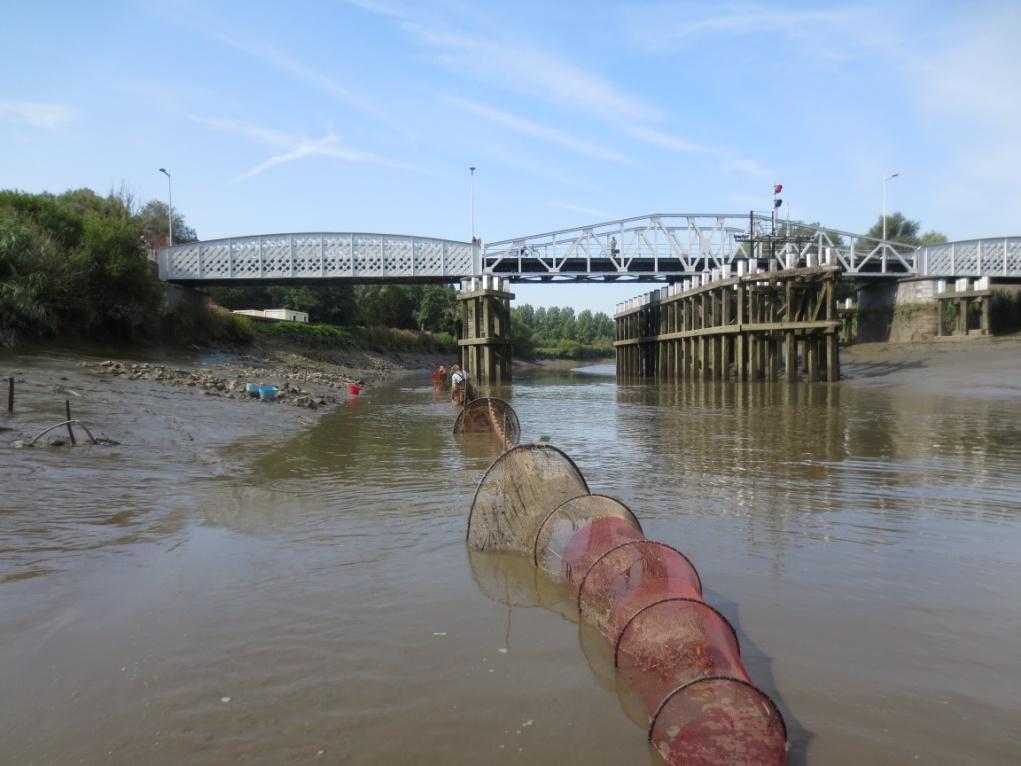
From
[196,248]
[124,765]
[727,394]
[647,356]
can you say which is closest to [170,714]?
[124,765]

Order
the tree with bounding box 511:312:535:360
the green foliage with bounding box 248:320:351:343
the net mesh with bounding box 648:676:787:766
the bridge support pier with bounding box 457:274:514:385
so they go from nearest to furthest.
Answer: the net mesh with bounding box 648:676:787:766
the bridge support pier with bounding box 457:274:514:385
the green foliage with bounding box 248:320:351:343
the tree with bounding box 511:312:535:360

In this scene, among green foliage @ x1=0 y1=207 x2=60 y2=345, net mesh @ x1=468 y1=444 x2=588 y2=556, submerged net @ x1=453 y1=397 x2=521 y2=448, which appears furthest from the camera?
green foliage @ x1=0 y1=207 x2=60 y2=345

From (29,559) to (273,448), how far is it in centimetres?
733

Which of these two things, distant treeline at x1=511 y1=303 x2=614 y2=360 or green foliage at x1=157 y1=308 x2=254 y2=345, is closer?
green foliage at x1=157 y1=308 x2=254 y2=345

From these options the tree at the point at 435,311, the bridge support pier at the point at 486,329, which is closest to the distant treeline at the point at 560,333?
the tree at the point at 435,311

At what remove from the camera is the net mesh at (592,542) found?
5.32 meters

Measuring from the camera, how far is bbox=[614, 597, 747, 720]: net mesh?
3844mm

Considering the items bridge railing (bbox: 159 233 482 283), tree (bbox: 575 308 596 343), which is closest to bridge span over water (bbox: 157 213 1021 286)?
bridge railing (bbox: 159 233 482 283)

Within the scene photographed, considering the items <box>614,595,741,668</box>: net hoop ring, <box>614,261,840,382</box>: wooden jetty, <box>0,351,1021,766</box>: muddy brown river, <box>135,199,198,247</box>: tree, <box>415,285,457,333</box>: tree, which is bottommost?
<box>0,351,1021,766</box>: muddy brown river

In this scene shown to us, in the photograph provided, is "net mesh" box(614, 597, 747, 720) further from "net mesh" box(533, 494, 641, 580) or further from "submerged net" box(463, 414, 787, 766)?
"net mesh" box(533, 494, 641, 580)

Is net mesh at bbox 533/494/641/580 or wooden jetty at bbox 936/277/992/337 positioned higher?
wooden jetty at bbox 936/277/992/337

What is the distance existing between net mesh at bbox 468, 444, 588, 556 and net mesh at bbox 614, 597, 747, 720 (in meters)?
2.46

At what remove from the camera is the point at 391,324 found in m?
85.1

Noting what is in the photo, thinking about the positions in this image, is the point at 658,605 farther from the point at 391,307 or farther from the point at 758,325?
the point at 391,307
